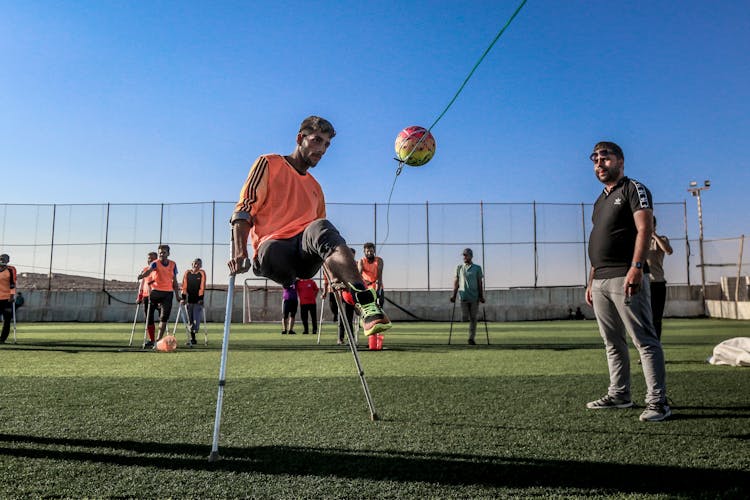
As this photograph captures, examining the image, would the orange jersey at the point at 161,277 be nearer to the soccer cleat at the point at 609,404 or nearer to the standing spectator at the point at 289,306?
the standing spectator at the point at 289,306

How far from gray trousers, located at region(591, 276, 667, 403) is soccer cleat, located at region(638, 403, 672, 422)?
4 cm

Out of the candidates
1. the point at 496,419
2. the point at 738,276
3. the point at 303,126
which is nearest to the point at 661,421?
the point at 496,419

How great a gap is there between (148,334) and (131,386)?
20.1 feet

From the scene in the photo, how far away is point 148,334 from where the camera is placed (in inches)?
456

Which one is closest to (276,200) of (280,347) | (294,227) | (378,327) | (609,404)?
(294,227)

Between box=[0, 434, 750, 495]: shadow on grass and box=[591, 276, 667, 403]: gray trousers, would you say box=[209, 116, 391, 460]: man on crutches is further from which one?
box=[591, 276, 667, 403]: gray trousers

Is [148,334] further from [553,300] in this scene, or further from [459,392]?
[553,300]

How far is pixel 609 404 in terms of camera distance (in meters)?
4.65

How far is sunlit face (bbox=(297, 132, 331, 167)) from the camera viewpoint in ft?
13.3

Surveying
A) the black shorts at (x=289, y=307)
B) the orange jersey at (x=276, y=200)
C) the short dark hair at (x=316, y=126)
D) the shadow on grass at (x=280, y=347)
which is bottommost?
the shadow on grass at (x=280, y=347)

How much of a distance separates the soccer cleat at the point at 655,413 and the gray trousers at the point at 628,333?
0.12 ft

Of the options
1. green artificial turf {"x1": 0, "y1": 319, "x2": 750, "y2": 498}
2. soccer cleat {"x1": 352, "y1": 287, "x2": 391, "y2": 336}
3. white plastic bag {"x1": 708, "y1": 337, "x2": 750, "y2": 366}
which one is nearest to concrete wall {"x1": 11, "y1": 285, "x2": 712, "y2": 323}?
white plastic bag {"x1": 708, "y1": 337, "x2": 750, "y2": 366}

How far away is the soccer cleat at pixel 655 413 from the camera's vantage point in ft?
13.7

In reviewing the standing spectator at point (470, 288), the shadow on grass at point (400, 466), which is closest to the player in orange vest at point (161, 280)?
the standing spectator at point (470, 288)
